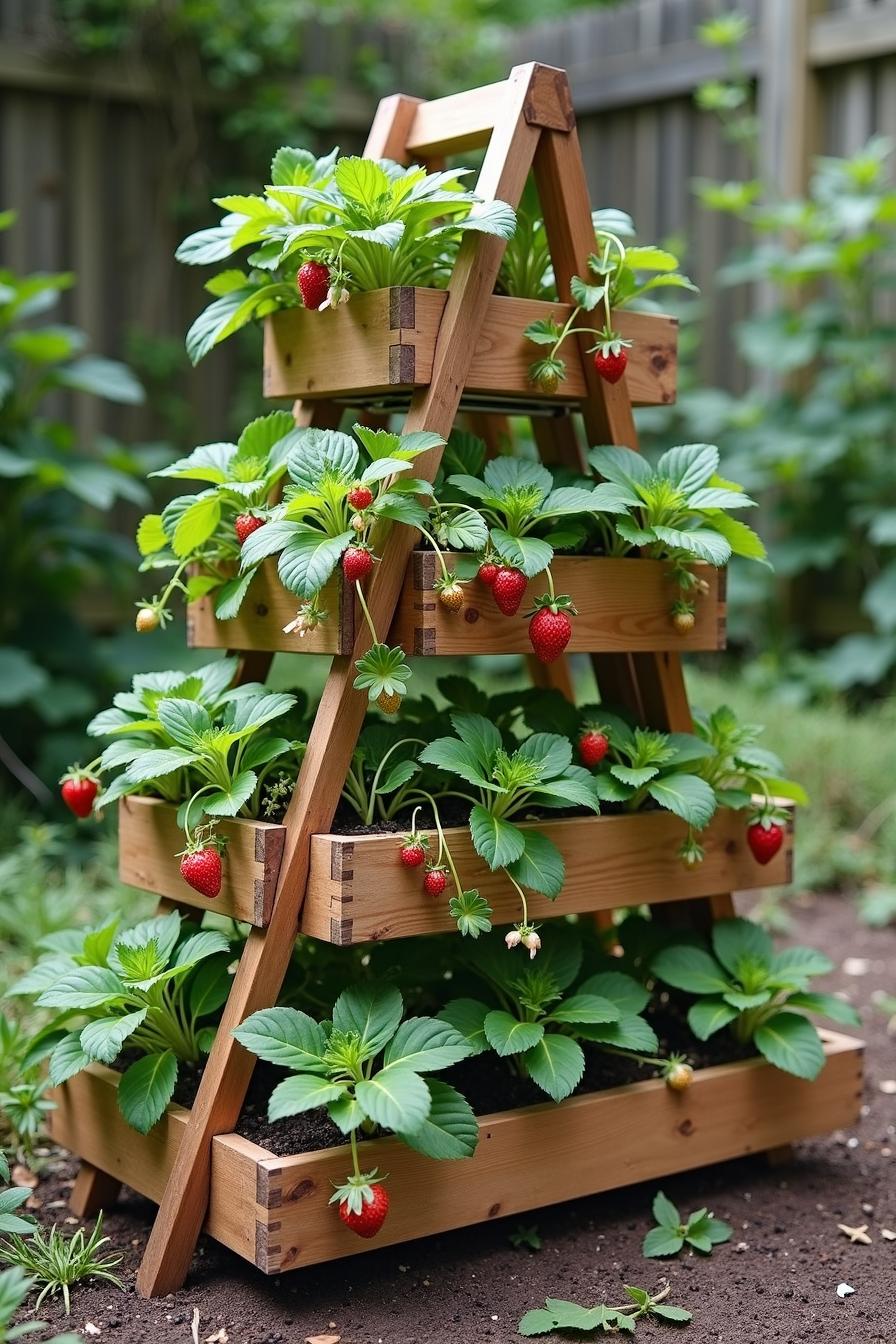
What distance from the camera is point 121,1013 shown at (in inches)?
85.8

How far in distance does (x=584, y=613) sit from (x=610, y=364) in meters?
0.39

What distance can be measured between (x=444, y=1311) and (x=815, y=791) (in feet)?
8.33

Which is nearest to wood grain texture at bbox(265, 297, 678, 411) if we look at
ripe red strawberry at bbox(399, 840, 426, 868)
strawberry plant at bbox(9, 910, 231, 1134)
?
ripe red strawberry at bbox(399, 840, 426, 868)

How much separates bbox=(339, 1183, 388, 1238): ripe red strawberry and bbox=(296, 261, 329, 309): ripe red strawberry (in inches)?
48.7

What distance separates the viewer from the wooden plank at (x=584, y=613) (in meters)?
2.05

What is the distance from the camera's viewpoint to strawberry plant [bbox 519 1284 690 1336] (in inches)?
76.1

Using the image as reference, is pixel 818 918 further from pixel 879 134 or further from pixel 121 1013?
pixel 879 134

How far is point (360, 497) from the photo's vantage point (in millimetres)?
1944

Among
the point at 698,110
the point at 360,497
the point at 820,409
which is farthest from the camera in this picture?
the point at 698,110

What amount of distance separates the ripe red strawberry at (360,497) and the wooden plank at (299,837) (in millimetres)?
106

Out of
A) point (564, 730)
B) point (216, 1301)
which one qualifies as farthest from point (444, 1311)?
point (564, 730)

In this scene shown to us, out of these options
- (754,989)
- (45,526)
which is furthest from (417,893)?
(45,526)

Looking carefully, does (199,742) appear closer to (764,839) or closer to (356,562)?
(356,562)

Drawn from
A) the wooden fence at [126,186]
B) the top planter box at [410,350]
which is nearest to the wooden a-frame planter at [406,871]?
the top planter box at [410,350]
